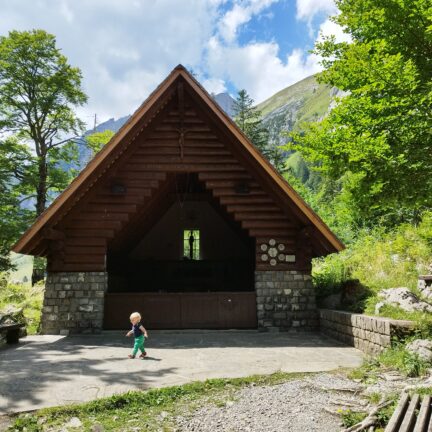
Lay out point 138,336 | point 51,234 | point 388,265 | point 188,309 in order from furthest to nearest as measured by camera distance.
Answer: point 388,265 → point 188,309 → point 51,234 → point 138,336

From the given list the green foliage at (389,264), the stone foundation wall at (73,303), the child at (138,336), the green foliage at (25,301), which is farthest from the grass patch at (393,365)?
the green foliage at (25,301)

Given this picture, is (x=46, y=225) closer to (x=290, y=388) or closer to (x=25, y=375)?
(x=25, y=375)

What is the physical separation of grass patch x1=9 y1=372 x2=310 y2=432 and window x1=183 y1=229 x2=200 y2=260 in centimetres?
1270

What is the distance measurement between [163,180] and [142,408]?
7.67m

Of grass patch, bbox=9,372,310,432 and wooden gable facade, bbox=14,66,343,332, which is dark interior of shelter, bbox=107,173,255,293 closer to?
wooden gable facade, bbox=14,66,343,332

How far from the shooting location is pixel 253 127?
4919cm

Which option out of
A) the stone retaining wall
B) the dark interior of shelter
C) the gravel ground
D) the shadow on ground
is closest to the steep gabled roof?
the stone retaining wall

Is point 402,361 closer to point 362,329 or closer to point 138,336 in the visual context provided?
point 362,329

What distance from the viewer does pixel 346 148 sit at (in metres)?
7.50

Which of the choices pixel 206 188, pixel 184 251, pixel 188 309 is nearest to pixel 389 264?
pixel 206 188

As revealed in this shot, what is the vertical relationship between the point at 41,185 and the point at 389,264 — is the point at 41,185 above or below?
above

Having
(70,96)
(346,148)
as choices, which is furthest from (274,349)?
(70,96)

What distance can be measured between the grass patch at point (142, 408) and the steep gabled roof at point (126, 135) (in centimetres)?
573

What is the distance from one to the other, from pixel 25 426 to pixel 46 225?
680 cm
